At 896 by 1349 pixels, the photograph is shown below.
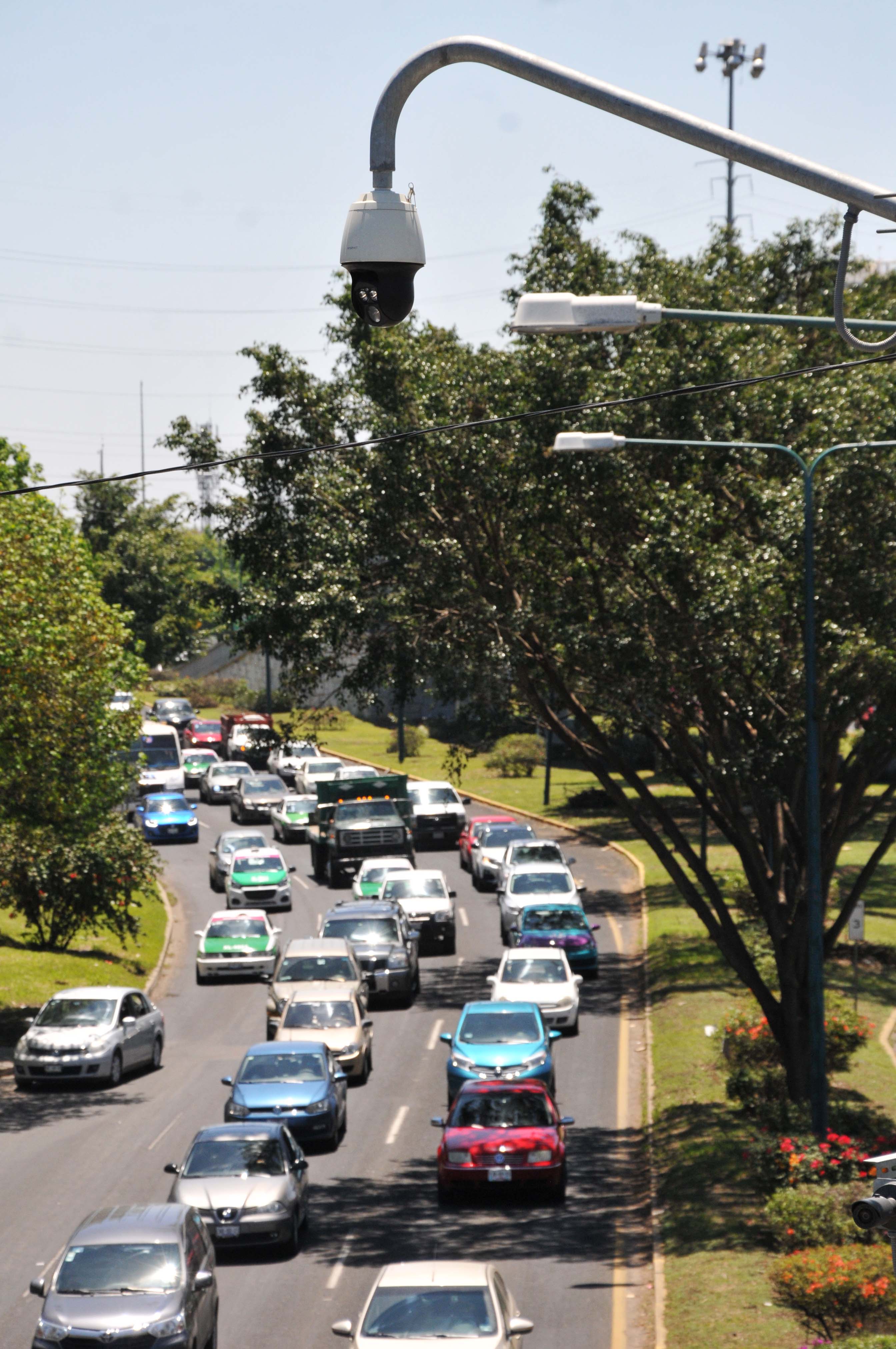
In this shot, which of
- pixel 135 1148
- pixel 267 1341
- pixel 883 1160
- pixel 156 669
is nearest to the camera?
pixel 883 1160

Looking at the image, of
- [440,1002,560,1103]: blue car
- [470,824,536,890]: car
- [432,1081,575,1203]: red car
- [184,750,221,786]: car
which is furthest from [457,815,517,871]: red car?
[432,1081,575,1203]: red car

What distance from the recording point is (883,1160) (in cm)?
796

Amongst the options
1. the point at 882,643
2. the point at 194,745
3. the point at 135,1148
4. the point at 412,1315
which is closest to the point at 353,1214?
the point at 135,1148

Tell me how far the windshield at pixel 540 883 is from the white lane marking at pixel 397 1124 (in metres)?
13.0

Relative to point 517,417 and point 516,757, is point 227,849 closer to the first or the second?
point 516,757

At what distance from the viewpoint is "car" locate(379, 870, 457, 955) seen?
123 feet

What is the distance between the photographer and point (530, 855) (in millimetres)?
41875

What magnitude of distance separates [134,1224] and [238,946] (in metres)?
22.0

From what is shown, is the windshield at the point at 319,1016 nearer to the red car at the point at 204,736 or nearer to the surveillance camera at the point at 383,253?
the surveillance camera at the point at 383,253

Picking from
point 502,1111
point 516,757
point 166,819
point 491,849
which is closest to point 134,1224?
point 502,1111

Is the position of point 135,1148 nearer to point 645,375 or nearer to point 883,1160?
point 645,375

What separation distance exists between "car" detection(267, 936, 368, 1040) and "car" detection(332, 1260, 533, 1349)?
15.9 metres

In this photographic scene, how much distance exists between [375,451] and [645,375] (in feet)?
15.3

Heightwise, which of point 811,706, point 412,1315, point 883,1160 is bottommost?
point 412,1315
